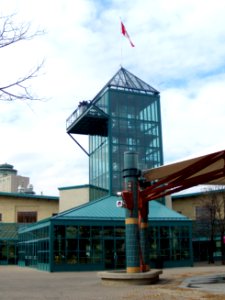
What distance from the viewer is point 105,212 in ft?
120

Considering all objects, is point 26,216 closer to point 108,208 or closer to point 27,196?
point 27,196

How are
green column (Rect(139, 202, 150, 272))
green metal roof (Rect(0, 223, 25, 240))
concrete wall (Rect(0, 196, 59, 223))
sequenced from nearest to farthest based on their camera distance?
green column (Rect(139, 202, 150, 272))
green metal roof (Rect(0, 223, 25, 240))
concrete wall (Rect(0, 196, 59, 223))

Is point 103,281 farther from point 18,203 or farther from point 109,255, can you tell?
point 18,203

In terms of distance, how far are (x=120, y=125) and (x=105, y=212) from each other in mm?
10057

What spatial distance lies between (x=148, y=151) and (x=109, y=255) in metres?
12.3

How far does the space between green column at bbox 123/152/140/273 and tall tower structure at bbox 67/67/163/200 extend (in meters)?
17.9

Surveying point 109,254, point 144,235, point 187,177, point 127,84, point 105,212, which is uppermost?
point 127,84

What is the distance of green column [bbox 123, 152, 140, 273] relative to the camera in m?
22.7

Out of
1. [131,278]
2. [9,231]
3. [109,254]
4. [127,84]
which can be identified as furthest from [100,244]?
[9,231]

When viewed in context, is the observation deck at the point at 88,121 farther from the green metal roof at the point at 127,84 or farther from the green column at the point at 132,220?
the green column at the point at 132,220

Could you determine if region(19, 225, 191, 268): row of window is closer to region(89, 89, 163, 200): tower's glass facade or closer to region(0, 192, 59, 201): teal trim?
region(89, 89, 163, 200): tower's glass facade

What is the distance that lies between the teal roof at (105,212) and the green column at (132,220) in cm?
1171

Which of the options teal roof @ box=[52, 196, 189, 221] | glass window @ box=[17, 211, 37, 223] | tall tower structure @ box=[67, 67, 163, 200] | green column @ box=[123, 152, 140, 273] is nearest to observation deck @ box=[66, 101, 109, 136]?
tall tower structure @ box=[67, 67, 163, 200]

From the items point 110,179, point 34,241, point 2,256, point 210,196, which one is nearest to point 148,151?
point 110,179
